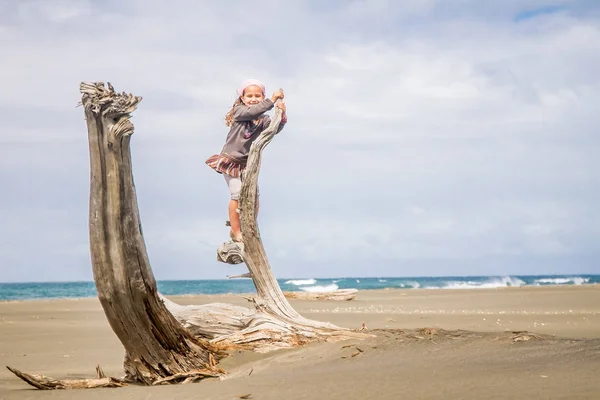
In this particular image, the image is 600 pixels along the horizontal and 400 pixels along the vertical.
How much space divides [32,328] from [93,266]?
9.83 meters

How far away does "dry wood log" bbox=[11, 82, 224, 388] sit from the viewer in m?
6.68

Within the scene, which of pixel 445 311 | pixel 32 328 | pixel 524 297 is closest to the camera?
pixel 32 328

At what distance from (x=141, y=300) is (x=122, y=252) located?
1.76 feet

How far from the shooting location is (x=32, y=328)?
15820mm

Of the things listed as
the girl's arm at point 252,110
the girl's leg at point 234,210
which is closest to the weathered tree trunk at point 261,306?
the girl's leg at point 234,210

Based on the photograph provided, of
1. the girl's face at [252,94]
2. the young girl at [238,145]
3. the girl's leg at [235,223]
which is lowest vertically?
the girl's leg at [235,223]

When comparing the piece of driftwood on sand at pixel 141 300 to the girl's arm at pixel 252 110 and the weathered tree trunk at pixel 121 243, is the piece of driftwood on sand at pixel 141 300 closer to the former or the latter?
the weathered tree trunk at pixel 121 243

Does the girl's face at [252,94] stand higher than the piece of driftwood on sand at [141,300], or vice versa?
the girl's face at [252,94]

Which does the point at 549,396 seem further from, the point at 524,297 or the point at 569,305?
the point at 524,297

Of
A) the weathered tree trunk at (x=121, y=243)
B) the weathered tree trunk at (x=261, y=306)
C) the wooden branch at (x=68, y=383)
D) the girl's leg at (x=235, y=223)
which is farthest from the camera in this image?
the girl's leg at (x=235, y=223)

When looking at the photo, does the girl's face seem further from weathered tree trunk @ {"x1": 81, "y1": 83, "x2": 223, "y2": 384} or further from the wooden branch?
the wooden branch

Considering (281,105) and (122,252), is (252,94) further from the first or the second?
(122,252)

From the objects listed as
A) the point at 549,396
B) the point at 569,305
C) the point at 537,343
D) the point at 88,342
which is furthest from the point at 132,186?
the point at 569,305

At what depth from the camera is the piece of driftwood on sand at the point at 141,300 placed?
6703mm
